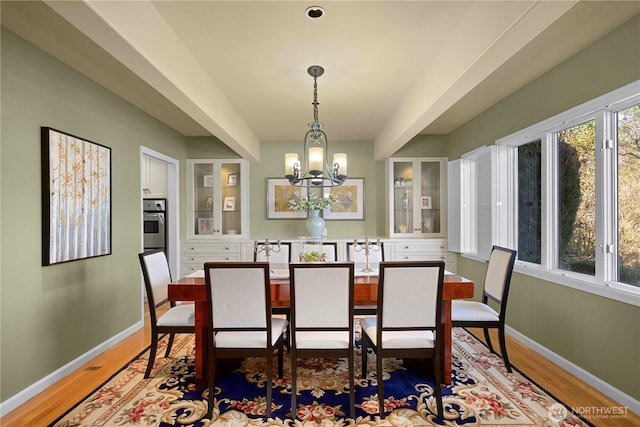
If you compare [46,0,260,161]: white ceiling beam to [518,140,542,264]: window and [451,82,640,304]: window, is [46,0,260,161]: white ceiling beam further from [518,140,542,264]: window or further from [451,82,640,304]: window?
[518,140,542,264]: window

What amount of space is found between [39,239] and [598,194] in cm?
398

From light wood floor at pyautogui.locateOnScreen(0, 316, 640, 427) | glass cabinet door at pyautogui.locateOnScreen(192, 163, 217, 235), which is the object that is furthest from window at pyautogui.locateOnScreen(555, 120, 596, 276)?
glass cabinet door at pyautogui.locateOnScreen(192, 163, 217, 235)

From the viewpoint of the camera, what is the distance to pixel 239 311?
2.16m

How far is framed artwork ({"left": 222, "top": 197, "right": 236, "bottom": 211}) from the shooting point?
17.6ft

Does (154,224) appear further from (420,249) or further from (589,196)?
(589,196)

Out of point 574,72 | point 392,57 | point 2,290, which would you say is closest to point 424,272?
point 392,57

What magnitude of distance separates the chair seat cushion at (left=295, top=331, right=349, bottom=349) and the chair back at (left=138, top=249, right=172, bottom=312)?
1189 mm

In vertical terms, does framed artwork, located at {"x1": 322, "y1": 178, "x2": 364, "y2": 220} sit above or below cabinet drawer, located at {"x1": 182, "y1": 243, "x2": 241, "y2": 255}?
above

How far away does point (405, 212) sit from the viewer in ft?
17.2

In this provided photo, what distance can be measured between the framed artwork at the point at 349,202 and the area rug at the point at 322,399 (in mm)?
2795

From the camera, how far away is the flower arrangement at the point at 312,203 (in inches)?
196

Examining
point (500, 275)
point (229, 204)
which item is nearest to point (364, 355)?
point (500, 275)

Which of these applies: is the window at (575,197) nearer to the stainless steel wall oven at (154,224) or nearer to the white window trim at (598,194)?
the white window trim at (598,194)

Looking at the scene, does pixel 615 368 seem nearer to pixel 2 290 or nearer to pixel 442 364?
pixel 442 364
